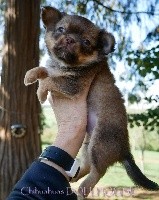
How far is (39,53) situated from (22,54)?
0.28m

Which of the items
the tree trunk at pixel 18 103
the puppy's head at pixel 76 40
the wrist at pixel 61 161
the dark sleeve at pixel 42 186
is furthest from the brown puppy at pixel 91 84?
the tree trunk at pixel 18 103

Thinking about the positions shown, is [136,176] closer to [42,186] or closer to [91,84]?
[91,84]

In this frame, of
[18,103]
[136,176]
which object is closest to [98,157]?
[136,176]

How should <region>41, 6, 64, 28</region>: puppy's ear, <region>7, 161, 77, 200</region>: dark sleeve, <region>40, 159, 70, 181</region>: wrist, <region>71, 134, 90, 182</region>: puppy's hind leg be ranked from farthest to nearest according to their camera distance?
<region>41, 6, 64, 28</region>: puppy's ear → <region>71, 134, 90, 182</region>: puppy's hind leg → <region>40, 159, 70, 181</region>: wrist → <region>7, 161, 77, 200</region>: dark sleeve

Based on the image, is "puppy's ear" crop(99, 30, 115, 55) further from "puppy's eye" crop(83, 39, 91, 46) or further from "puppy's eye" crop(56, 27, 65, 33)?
"puppy's eye" crop(56, 27, 65, 33)

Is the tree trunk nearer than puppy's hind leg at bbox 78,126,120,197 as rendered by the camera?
No

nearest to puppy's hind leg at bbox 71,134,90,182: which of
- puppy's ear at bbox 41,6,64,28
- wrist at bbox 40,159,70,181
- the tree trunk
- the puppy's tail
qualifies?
the puppy's tail

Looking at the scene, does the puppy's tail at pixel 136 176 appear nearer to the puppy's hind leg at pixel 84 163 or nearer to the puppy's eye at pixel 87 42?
the puppy's hind leg at pixel 84 163

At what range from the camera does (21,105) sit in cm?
569

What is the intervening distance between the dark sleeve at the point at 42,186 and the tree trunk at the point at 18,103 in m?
3.72

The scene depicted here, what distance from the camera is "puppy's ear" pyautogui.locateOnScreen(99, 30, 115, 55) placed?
244cm

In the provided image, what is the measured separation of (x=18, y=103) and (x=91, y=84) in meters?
3.27

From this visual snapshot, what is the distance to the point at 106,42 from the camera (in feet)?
8.11

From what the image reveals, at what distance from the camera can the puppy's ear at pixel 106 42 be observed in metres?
2.44
